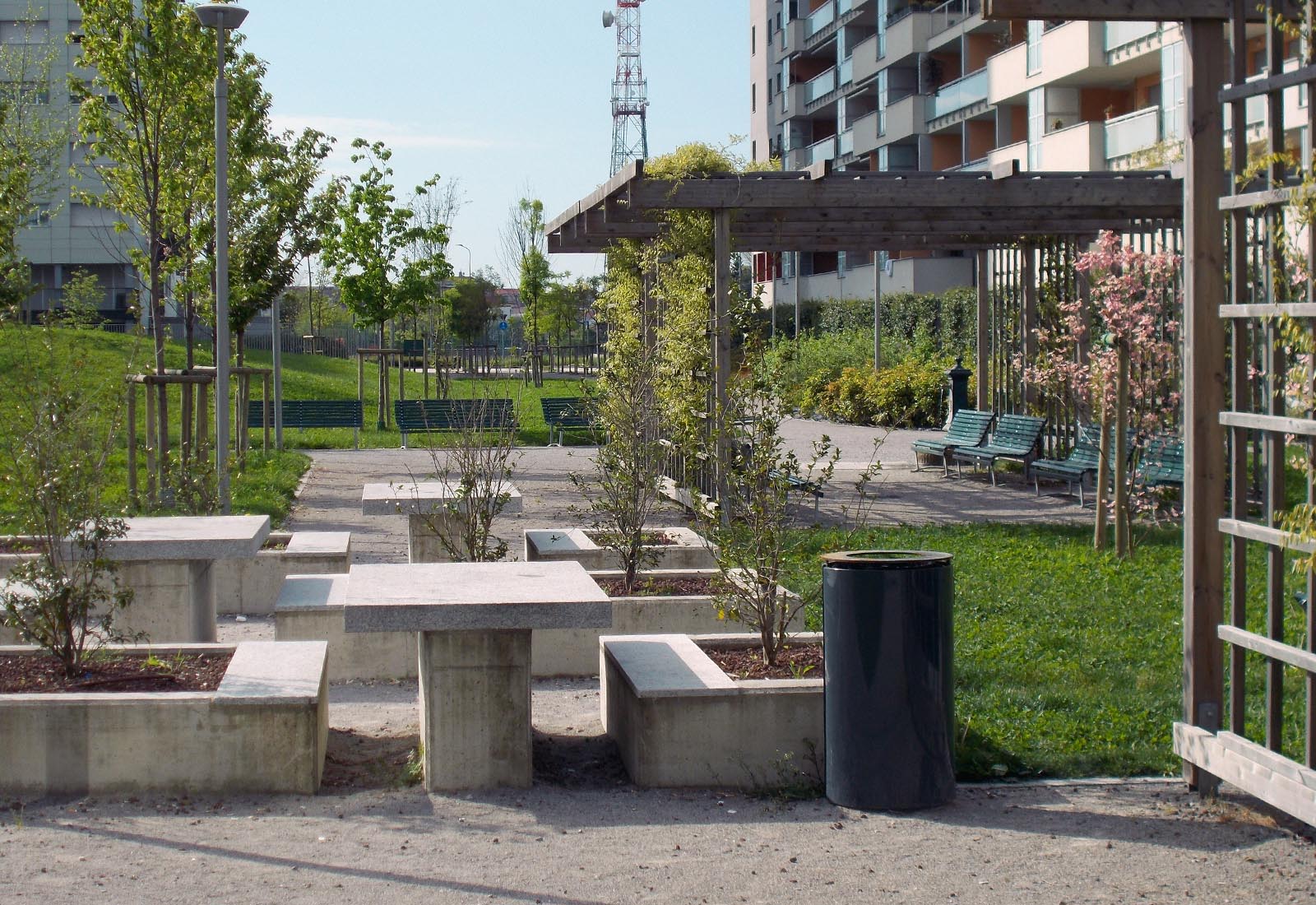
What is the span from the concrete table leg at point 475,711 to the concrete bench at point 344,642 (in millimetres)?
2351

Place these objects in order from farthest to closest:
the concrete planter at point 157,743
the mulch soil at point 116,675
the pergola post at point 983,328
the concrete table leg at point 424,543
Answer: the pergola post at point 983,328 < the concrete table leg at point 424,543 < the mulch soil at point 116,675 < the concrete planter at point 157,743

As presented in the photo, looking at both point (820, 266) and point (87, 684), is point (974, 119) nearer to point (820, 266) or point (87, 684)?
point (820, 266)

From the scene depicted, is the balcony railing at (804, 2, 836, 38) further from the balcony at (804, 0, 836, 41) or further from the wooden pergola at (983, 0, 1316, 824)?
the wooden pergola at (983, 0, 1316, 824)

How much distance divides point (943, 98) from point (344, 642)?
3661cm

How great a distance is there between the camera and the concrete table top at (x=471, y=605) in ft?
17.9

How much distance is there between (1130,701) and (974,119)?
120ft

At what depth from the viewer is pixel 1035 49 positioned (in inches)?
1330

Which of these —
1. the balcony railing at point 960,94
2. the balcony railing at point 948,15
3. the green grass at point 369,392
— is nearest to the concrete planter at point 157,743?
the green grass at point 369,392

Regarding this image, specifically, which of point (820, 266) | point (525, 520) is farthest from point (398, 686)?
point (820, 266)

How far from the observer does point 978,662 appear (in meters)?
7.65

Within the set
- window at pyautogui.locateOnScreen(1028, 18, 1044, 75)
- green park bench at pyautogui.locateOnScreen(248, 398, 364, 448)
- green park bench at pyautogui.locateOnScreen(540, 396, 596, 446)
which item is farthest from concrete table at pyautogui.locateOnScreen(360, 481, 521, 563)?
window at pyautogui.locateOnScreen(1028, 18, 1044, 75)

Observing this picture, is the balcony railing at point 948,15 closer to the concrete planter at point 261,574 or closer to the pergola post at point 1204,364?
the concrete planter at point 261,574

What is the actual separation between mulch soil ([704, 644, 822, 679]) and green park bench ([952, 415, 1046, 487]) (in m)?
11.1

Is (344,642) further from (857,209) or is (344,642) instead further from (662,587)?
(857,209)
